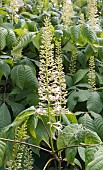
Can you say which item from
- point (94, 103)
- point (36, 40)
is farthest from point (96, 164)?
point (36, 40)

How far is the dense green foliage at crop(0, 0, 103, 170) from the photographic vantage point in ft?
5.39

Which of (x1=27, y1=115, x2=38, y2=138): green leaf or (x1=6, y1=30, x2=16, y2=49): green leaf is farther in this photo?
(x1=6, y1=30, x2=16, y2=49): green leaf

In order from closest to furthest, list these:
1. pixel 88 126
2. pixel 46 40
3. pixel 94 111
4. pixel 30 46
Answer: pixel 46 40 < pixel 88 126 < pixel 94 111 < pixel 30 46

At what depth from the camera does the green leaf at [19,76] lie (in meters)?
2.34

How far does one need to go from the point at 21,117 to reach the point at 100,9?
3.14 m

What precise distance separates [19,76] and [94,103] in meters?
0.49

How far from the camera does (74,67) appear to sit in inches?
108

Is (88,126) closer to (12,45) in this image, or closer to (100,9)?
(12,45)

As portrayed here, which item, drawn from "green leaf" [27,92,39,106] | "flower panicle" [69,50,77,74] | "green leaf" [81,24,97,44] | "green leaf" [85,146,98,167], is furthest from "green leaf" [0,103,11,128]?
"green leaf" [85,146,98,167]

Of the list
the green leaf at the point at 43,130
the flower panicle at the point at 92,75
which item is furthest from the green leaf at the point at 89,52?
the green leaf at the point at 43,130

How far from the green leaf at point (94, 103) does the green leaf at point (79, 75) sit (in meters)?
0.21

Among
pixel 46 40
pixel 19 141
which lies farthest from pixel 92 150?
pixel 46 40

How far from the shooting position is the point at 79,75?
8.47 ft

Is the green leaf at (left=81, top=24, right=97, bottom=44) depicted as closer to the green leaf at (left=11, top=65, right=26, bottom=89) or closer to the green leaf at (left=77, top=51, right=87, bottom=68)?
the green leaf at (left=77, top=51, right=87, bottom=68)
